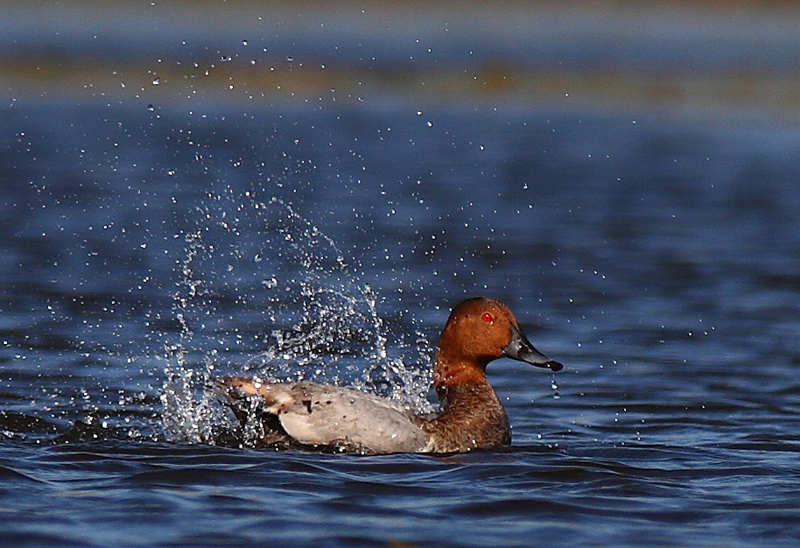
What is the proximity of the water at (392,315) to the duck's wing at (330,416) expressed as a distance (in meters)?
0.13

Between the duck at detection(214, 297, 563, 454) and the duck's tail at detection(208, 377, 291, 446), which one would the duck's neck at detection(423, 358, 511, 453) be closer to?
the duck at detection(214, 297, 563, 454)

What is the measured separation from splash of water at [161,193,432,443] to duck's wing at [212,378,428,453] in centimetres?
31

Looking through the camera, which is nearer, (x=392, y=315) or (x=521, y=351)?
(x=521, y=351)

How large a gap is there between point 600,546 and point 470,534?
0.55 metres

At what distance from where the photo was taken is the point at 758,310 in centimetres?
1276

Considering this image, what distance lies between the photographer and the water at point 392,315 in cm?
696

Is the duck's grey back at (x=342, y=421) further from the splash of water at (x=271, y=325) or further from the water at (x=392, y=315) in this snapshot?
the splash of water at (x=271, y=325)

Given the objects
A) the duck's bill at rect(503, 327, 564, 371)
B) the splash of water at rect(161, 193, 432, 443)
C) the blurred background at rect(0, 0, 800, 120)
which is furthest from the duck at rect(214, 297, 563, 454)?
the blurred background at rect(0, 0, 800, 120)

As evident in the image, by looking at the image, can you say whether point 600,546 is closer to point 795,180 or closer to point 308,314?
point 308,314

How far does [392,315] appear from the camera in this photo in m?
12.0

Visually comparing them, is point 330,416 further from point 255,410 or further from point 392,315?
point 392,315

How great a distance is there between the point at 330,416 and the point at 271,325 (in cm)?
384

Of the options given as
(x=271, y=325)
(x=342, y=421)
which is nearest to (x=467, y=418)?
(x=342, y=421)

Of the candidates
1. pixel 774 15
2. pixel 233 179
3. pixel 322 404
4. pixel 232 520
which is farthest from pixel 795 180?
pixel 774 15
